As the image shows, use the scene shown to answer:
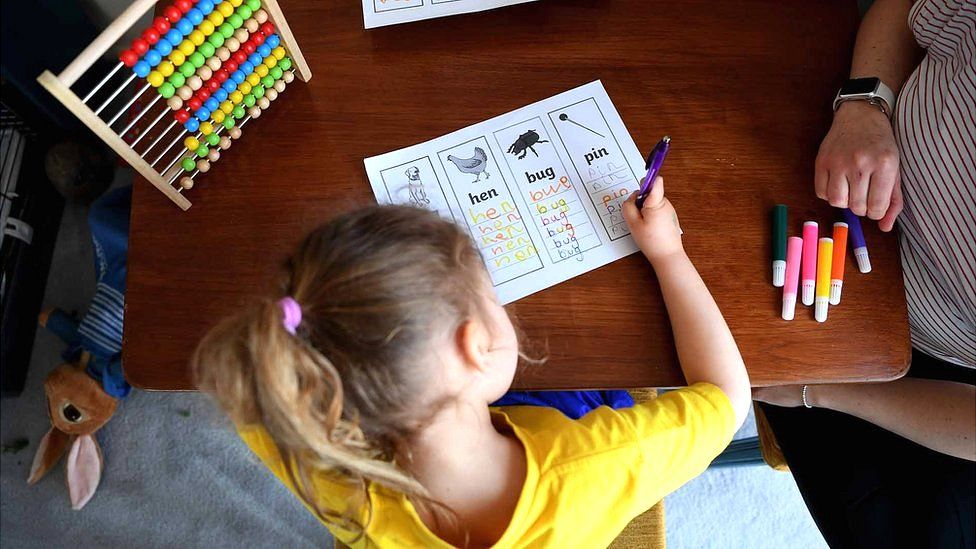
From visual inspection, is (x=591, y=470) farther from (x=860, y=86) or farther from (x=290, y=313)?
(x=860, y=86)

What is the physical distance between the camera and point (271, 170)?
2.75 feet

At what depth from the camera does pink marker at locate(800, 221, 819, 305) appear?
30.8 inches

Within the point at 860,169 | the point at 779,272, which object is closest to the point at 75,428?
the point at 779,272

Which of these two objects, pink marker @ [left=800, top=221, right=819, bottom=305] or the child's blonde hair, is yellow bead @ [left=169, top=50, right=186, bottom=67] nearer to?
the child's blonde hair

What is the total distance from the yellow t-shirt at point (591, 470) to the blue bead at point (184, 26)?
0.44 meters

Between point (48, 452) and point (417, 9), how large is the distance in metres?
1.22

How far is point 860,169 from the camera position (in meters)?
0.80

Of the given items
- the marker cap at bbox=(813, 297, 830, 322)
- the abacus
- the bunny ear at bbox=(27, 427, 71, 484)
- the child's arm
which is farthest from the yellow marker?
the bunny ear at bbox=(27, 427, 71, 484)

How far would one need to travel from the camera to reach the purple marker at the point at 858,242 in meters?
0.80

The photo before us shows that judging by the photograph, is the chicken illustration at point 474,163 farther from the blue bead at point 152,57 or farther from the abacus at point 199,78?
the blue bead at point 152,57

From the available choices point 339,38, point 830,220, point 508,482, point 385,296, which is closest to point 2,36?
point 339,38

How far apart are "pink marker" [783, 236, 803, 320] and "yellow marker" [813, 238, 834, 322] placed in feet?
0.08

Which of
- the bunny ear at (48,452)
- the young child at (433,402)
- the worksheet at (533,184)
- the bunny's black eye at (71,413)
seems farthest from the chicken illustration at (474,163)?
the bunny ear at (48,452)

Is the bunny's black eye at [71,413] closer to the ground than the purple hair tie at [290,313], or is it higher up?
closer to the ground
